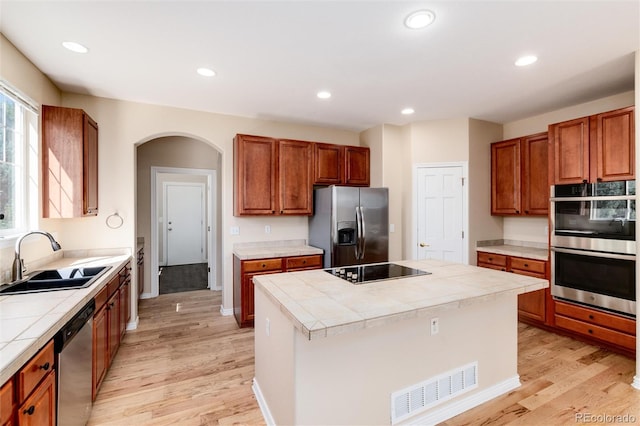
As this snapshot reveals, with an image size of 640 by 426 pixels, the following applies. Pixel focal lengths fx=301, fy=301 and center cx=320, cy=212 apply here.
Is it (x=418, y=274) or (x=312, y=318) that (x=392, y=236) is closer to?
(x=418, y=274)

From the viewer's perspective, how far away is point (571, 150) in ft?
10.4

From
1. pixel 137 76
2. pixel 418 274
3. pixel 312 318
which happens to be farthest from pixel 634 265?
pixel 137 76

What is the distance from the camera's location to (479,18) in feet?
6.34

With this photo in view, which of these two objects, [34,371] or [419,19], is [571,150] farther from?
[34,371]

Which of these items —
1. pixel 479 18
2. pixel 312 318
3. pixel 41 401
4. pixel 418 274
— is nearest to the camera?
pixel 41 401

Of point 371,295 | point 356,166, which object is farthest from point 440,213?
point 371,295

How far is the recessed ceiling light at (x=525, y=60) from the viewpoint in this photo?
2.45 m

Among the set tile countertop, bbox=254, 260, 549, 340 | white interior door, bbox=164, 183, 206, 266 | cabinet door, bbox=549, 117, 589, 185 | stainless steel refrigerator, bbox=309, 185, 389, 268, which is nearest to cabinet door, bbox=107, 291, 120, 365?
tile countertop, bbox=254, 260, 549, 340

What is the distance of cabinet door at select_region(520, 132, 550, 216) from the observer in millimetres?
3678

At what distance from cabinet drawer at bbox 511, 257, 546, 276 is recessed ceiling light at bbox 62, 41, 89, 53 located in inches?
189

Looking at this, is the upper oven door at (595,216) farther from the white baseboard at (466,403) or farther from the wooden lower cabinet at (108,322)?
the wooden lower cabinet at (108,322)

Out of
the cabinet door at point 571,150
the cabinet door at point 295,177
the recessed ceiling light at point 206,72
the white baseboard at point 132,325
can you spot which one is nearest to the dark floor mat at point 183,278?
the white baseboard at point 132,325

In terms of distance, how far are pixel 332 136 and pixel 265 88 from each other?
1.73 m

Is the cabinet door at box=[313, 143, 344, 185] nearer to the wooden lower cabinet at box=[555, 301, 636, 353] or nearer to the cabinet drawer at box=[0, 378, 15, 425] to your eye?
the wooden lower cabinet at box=[555, 301, 636, 353]
